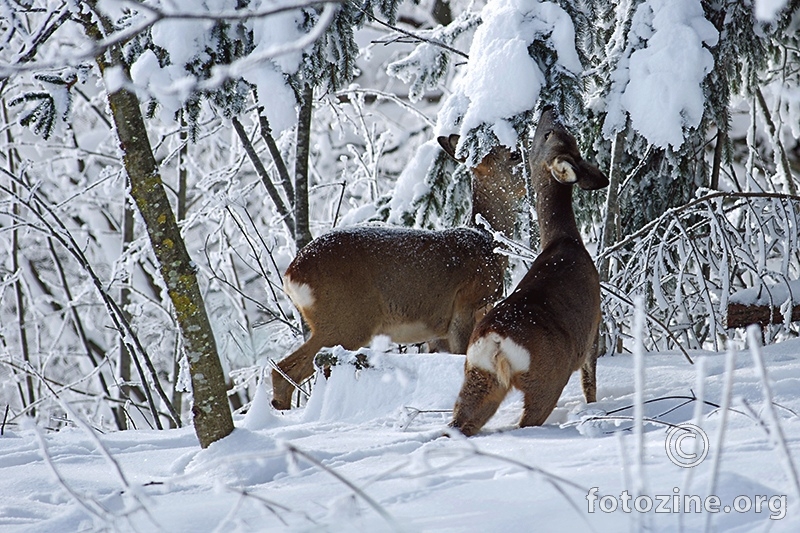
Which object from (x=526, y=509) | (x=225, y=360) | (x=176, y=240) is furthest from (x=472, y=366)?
(x=225, y=360)

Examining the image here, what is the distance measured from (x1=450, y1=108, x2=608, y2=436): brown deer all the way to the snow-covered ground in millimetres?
137

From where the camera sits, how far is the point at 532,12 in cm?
486

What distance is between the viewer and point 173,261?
11.8ft

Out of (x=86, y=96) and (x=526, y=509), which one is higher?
(x=86, y=96)

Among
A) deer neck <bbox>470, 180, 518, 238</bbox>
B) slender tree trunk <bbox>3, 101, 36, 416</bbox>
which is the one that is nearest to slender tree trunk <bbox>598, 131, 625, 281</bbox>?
deer neck <bbox>470, 180, 518, 238</bbox>

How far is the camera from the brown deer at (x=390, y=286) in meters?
5.52

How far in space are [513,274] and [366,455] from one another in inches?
161

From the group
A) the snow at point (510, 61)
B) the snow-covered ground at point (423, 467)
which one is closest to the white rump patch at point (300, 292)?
the snow-covered ground at point (423, 467)

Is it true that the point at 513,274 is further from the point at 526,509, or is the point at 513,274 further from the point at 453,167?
the point at 526,509

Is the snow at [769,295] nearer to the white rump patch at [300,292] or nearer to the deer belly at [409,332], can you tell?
the deer belly at [409,332]

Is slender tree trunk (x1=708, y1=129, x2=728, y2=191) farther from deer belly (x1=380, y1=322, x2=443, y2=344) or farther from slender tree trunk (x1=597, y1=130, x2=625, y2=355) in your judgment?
deer belly (x1=380, y1=322, x2=443, y2=344)

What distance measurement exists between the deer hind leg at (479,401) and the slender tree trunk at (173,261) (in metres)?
0.99

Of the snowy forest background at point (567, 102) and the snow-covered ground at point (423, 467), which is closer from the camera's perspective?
the snow-covered ground at point (423, 467)

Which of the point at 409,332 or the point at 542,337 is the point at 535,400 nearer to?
the point at 542,337
